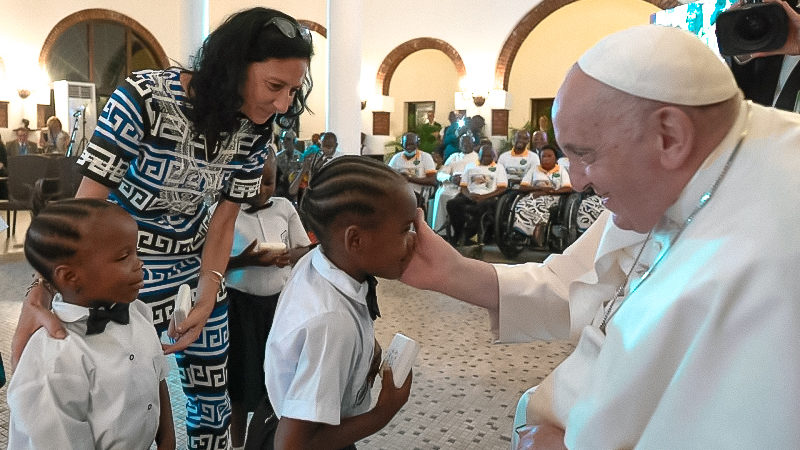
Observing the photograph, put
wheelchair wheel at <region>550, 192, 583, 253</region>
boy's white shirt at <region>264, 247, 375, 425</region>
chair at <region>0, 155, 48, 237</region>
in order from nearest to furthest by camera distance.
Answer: boy's white shirt at <region>264, 247, 375, 425</region>, wheelchair wheel at <region>550, 192, 583, 253</region>, chair at <region>0, 155, 48, 237</region>

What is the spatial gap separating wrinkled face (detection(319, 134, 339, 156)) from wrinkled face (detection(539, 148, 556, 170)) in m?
2.49

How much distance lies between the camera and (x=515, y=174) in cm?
869

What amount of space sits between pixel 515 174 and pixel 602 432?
25.5ft

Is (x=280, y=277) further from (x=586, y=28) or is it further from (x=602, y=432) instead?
(x=586, y=28)

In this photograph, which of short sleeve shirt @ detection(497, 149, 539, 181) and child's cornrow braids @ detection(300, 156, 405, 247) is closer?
child's cornrow braids @ detection(300, 156, 405, 247)

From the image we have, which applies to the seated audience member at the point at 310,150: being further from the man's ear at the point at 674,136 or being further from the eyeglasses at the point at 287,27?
the man's ear at the point at 674,136

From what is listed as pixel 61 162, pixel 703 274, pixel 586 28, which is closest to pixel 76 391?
pixel 703 274

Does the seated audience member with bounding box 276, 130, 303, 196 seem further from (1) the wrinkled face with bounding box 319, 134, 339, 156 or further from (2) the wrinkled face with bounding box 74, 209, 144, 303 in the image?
(2) the wrinkled face with bounding box 74, 209, 144, 303

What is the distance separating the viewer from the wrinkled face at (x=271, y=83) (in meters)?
1.83

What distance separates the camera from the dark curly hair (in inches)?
A: 71.1

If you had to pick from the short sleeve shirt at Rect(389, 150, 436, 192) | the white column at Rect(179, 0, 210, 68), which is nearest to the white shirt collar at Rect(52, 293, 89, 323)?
the short sleeve shirt at Rect(389, 150, 436, 192)

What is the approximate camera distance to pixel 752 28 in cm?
196

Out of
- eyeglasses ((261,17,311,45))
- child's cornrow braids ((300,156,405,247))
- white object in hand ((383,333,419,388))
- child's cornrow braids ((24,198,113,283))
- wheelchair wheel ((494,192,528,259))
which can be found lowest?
wheelchair wheel ((494,192,528,259))

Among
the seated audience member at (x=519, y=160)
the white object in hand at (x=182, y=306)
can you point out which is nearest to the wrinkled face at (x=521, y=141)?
the seated audience member at (x=519, y=160)
